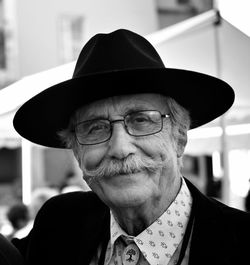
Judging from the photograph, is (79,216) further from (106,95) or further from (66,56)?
(66,56)

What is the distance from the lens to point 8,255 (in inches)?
69.1

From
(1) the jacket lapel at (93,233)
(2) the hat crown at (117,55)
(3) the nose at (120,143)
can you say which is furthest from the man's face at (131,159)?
(1) the jacket lapel at (93,233)

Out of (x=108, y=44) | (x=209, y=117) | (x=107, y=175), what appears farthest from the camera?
(x=209, y=117)

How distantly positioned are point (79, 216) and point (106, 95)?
61 centimetres

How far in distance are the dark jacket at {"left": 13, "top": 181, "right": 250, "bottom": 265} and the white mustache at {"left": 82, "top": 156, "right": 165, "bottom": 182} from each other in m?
0.25

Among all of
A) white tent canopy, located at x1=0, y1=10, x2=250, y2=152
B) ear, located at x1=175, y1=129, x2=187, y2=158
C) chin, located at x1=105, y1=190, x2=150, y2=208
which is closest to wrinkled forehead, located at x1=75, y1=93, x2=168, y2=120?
ear, located at x1=175, y1=129, x2=187, y2=158

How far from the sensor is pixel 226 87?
6.24 ft

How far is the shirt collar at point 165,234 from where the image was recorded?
176 cm

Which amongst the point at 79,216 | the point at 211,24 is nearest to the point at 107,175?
the point at 79,216

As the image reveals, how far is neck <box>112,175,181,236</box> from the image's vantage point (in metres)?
1.78

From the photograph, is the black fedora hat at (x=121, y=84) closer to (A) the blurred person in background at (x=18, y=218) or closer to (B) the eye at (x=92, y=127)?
(B) the eye at (x=92, y=127)

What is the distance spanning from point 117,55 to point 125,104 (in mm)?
174

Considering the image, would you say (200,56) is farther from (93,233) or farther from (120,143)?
(120,143)

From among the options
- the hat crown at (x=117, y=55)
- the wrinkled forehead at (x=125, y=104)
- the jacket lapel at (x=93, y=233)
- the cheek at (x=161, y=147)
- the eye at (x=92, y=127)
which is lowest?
the jacket lapel at (x=93, y=233)
